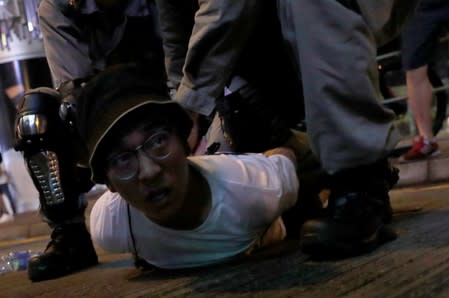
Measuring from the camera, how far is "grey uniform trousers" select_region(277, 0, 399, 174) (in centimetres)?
135

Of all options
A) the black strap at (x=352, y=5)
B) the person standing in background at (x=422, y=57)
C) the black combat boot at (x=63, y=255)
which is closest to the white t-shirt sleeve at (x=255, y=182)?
the black strap at (x=352, y=5)

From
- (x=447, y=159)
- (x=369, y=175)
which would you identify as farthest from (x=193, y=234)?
(x=447, y=159)

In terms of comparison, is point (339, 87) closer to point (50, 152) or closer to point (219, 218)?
point (219, 218)

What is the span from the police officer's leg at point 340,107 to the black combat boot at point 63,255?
861 mm

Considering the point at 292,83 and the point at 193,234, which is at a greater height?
the point at 292,83

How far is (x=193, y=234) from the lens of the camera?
5.23 ft

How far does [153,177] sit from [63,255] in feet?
2.29

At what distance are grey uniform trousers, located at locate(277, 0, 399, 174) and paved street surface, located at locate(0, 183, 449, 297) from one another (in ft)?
0.70

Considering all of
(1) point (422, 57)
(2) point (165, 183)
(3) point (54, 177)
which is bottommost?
(1) point (422, 57)

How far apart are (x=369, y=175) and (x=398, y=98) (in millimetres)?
3280

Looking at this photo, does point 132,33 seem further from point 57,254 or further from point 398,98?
point 398,98

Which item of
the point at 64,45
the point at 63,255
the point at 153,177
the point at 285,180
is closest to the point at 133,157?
the point at 153,177

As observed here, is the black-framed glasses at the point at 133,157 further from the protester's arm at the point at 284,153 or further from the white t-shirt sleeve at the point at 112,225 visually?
the protester's arm at the point at 284,153

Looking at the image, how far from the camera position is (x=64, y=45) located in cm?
210
